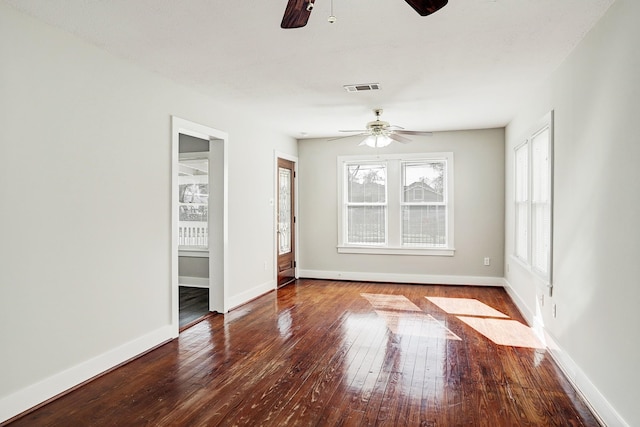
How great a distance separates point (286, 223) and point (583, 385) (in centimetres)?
505

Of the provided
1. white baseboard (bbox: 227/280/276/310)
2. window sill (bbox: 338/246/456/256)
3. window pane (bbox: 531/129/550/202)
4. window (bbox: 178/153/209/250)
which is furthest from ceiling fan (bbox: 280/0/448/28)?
window sill (bbox: 338/246/456/256)

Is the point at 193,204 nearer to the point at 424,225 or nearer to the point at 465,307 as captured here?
the point at 424,225

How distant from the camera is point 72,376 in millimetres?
3070

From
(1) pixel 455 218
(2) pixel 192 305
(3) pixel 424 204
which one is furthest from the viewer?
(3) pixel 424 204

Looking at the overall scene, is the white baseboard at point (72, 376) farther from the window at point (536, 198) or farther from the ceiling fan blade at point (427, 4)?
the window at point (536, 198)

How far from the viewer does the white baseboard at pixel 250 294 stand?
17.7 feet

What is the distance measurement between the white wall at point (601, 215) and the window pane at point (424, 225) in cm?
324

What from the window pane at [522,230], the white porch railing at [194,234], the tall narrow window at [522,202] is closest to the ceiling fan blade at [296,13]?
the tall narrow window at [522,202]

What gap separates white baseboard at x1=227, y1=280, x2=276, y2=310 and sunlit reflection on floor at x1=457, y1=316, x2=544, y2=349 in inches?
108

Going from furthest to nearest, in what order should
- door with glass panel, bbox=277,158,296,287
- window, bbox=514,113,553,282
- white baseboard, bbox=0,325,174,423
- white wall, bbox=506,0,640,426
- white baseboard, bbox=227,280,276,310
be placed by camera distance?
door with glass panel, bbox=277,158,296,287, white baseboard, bbox=227,280,276,310, window, bbox=514,113,553,282, white baseboard, bbox=0,325,174,423, white wall, bbox=506,0,640,426

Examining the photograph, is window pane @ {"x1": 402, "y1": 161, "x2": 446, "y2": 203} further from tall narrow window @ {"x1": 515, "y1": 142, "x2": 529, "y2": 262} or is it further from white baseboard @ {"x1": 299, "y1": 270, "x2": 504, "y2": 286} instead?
tall narrow window @ {"x1": 515, "y1": 142, "x2": 529, "y2": 262}

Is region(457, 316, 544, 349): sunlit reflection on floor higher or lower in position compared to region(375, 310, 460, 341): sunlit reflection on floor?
lower

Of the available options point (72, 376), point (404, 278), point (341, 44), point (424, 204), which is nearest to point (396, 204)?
point (424, 204)

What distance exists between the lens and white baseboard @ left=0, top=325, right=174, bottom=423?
2.65 m
